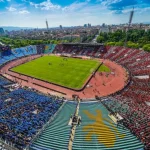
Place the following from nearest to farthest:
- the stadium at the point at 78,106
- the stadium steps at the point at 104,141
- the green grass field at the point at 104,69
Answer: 1. the stadium steps at the point at 104,141
2. the stadium at the point at 78,106
3. the green grass field at the point at 104,69

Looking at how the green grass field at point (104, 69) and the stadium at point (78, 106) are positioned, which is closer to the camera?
the stadium at point (78, 106)

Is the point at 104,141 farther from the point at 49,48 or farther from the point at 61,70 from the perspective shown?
the point at 49,48

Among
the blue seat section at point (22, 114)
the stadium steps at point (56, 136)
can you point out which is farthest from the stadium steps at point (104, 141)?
the blue seat section at point (22, 114)

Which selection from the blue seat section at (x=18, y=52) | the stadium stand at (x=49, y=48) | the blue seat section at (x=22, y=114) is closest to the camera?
the blue seat section at (x=22, y=114)

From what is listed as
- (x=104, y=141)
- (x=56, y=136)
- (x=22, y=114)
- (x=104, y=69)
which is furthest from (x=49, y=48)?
(x=104, y=141)

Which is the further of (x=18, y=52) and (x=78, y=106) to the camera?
(x=18, y=52)

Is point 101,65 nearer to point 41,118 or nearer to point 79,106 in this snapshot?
point 79,106

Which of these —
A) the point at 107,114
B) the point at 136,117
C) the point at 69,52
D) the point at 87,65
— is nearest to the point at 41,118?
the point at 107,114

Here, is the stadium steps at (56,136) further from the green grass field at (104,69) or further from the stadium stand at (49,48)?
the stadium stand at (49,48)
